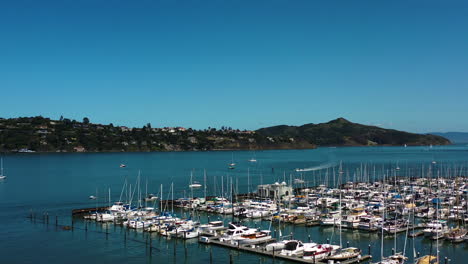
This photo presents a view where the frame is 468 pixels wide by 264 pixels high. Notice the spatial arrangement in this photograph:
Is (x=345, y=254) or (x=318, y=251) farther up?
(x=318, y=251)

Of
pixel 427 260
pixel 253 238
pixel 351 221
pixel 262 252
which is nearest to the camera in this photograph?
pixel 427 260

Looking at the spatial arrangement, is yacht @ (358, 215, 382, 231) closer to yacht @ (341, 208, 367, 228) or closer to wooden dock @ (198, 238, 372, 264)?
yacht @ (341, 208, 367, 228)

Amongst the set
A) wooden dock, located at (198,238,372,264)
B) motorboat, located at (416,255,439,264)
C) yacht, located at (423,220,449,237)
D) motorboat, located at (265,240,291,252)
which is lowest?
wooden dock, located at (198,238,372,264)

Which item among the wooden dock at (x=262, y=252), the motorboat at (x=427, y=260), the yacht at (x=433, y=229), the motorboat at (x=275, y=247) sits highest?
the yacht at (x=433, y=229)

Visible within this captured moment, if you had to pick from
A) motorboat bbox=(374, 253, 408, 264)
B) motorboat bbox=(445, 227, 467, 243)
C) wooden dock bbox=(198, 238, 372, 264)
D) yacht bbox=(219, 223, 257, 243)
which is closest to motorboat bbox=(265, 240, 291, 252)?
wooden dock bbox=(198, 238, 372, 264)

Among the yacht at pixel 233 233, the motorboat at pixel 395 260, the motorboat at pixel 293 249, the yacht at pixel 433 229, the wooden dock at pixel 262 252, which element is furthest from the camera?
the yacht at pixel 433 229

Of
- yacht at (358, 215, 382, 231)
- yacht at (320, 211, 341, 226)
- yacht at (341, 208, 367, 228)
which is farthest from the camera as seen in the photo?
yacht at (320, 211, 341, 226)

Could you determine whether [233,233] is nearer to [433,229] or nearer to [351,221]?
[351,221]

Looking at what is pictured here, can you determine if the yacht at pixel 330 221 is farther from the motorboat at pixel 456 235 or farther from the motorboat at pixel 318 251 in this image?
the motorboat at pixel 318 251

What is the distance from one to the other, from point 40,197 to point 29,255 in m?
33.9

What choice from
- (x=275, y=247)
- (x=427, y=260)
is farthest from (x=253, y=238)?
(x=427, y=260)

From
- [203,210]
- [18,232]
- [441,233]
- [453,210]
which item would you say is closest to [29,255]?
[18,232]

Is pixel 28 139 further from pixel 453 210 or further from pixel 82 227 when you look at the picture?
pixel 453 210

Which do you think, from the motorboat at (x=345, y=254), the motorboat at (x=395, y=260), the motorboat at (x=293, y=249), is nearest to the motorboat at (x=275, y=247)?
the motorboat at (x=293, y=249)
